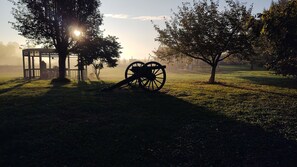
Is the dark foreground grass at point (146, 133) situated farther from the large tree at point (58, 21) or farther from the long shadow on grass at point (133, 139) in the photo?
the large tree at point (58, 21)

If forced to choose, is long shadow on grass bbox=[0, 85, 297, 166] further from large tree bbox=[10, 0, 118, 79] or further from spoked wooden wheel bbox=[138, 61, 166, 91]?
large tree bbox=[10, 0, 118, 79]

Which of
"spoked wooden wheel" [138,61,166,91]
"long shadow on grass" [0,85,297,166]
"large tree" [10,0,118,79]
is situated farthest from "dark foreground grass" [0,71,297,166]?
"large tree" [10,0,118,79]

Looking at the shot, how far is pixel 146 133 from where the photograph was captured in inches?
279

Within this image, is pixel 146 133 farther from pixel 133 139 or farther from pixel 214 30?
pixel 214 30

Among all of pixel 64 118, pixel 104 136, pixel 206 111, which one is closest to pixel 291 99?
pixel 206 111

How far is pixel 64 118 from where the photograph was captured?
856 cm

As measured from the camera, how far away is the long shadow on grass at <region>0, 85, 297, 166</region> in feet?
18.1

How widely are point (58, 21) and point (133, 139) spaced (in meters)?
17.6

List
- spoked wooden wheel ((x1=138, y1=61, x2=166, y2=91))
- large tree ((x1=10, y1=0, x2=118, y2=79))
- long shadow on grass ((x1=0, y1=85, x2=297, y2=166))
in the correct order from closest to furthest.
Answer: long shadow on grass ((x1=0, y1=85, x2=297, y2=166)) < spoked wooden wheel ((x1=138, y1=61, x2=166, y2=91)) < large tree ((x1=10, y1=0, x2=118, y2=79))

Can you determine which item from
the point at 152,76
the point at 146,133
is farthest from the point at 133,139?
the point at 152,76

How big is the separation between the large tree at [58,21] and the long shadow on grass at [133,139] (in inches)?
507

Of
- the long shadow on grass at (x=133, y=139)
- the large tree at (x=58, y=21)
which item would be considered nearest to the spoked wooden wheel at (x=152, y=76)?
the long shadow on grass at (x=133, y=139)

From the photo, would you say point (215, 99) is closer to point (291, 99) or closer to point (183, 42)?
point (291, 99)

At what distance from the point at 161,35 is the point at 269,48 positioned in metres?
9.11
